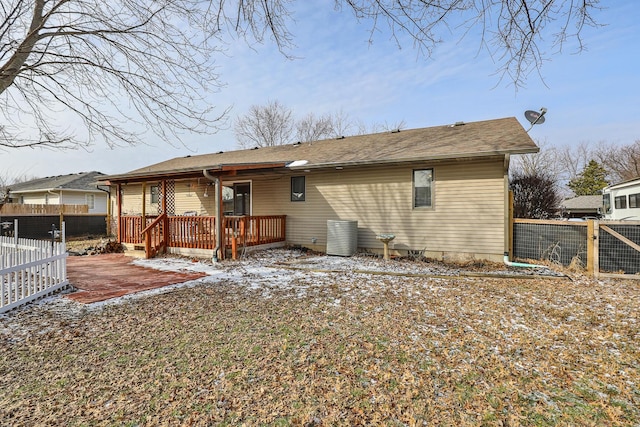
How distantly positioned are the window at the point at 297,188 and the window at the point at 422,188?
3.68 m

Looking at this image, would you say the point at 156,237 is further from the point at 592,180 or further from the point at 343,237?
the point at 592,180

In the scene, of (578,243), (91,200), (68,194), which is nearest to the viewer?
(578,243)

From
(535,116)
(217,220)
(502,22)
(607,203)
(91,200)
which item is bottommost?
(217,220)

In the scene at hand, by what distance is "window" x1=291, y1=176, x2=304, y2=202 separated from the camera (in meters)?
10.5

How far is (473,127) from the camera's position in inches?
401

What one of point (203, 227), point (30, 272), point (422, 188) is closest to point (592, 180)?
point (422, 188)

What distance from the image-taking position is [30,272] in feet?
16.6

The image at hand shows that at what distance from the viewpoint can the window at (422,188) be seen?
8.64 meters

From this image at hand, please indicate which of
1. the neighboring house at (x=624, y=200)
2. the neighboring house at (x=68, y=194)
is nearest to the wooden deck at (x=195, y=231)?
the neighboring house at (x=68, y=194)

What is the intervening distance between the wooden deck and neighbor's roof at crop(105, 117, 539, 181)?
4.69ft

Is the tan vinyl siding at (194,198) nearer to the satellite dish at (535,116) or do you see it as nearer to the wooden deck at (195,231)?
the wooden deck at (195,231)

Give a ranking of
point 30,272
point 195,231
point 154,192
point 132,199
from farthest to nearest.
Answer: point 132,199, point 154,192, point 195,231, point 30,272

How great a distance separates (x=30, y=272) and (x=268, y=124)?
2571 centimetres

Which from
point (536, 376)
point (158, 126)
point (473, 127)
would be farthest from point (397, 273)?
point (473, 127)
